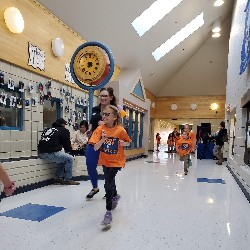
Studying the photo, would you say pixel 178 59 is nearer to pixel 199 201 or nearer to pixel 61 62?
pixel 61 62

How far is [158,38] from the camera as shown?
9.30m

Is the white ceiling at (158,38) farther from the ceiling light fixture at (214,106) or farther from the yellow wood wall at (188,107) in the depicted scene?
the ceiling light fixture at (214,106)

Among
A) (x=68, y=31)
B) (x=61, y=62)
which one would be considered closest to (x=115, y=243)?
(x=61, y=62)

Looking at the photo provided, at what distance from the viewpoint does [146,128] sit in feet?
37.8

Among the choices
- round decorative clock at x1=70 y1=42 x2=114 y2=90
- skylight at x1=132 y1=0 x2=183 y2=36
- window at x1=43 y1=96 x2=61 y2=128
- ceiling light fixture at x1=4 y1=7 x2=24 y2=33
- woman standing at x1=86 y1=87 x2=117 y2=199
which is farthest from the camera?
skylight at x1=132 y1=0 x2=183 y2=36

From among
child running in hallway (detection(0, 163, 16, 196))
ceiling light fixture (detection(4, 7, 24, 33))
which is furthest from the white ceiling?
child running in hallway (detection(0, 163, 16, 196))

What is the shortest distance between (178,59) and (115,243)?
455 inches

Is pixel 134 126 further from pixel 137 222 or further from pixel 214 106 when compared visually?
pixel 137 222

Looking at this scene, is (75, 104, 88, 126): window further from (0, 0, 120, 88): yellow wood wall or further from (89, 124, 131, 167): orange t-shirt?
(89, 124, 131, 167): orange t-shirt

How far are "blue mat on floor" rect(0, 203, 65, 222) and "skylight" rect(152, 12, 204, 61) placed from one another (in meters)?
8.59

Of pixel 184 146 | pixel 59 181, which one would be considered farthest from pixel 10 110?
pixel 184 146

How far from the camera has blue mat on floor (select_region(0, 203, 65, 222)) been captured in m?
2.70

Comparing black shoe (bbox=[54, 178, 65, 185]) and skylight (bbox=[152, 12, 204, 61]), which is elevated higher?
skylight (bbox=[152, 12, 204, 61])

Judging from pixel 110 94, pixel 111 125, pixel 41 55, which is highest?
pixel 41 55
